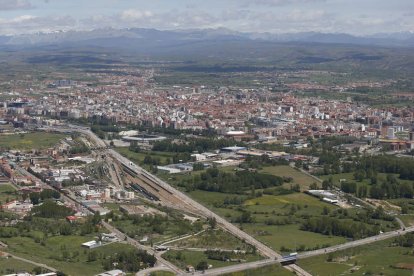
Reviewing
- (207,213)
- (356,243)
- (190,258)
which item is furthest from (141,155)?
(190,258)

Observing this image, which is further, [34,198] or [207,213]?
[34,198]

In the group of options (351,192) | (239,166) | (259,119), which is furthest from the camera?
(259,119)

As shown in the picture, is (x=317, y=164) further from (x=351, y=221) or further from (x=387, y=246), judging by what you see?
(x=387, y=246)

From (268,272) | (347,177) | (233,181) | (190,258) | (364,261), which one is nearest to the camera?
(268,272)

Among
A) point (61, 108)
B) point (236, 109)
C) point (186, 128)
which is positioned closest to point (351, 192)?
point (186, 128)

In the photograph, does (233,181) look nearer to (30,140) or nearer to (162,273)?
(162,273)
